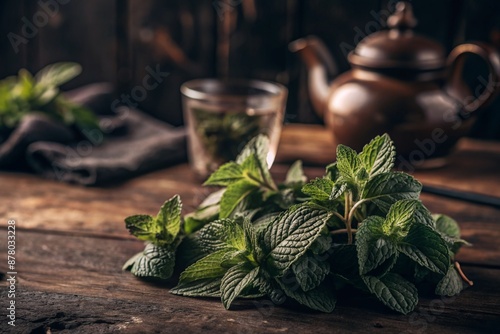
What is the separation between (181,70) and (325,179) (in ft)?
3.33

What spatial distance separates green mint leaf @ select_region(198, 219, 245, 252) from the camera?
2.52 feet

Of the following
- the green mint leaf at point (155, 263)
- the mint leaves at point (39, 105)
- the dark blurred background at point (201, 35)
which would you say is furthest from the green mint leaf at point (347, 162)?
the dark blurred background at point (201, 35)

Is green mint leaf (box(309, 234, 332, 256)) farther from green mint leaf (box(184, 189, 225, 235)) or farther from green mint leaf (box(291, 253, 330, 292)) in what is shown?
green mint leaf (box(184, 189, 225, 235))

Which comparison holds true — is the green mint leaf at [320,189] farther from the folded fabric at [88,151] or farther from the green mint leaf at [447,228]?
the folded fabric at [88,151]

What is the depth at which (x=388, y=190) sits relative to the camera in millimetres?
749

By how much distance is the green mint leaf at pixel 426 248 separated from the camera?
2.40ft

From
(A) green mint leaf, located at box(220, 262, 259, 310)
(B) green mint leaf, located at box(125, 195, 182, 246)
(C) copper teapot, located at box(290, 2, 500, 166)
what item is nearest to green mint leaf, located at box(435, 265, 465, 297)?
(A) green mint leaf, located at box(220, 262, 259, 310)

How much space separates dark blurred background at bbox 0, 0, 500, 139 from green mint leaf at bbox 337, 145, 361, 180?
873mm

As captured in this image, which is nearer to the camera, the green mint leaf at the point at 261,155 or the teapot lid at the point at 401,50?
the green mint leaf at the point at 261,155

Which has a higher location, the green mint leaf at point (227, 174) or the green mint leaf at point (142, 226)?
the green mint leaf at point (227, 174)

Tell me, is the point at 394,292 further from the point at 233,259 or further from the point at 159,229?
the point at 159,229

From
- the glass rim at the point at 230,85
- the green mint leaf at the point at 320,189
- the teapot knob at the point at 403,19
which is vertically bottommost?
the green mint leaf at the point at 320,189

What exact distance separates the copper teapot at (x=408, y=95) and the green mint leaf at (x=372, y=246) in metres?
0.55

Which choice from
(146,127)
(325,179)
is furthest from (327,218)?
(146,127)
